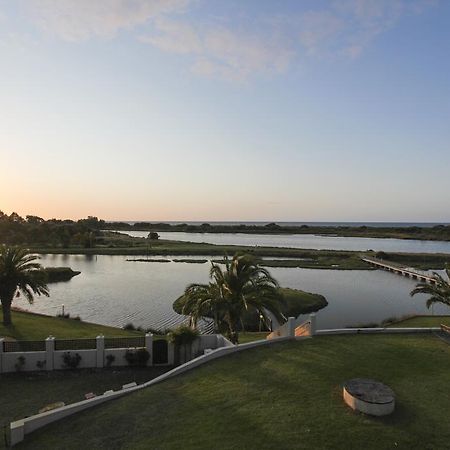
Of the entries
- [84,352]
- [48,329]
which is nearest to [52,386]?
[84,352]

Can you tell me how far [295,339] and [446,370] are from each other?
6474mm

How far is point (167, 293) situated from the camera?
53188 mm

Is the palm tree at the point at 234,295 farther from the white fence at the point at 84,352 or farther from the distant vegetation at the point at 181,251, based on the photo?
the distant vegetation at the point at 181,251

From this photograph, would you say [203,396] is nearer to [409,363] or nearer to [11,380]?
[409,363]

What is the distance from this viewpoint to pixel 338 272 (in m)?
74.8

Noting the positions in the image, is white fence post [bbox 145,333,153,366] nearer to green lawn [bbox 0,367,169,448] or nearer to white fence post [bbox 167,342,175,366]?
green lawn [bbox 0,367,169,448]

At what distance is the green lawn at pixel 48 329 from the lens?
27469mm

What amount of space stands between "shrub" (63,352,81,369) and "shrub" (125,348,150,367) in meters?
2.43

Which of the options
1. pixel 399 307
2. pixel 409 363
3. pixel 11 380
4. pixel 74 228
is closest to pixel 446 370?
pixel 409 363

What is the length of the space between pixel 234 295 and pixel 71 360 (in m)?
9.05

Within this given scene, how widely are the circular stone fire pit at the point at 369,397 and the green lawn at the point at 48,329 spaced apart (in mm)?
18846

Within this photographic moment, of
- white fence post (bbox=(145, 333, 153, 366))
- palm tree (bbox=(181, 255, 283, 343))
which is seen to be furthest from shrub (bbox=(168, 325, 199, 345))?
white fence post (bbox=(145, 333, 153, 366))

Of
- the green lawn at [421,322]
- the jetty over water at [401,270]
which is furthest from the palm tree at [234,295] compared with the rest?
the jetty over water at [401,270]

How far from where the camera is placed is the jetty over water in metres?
65.7
